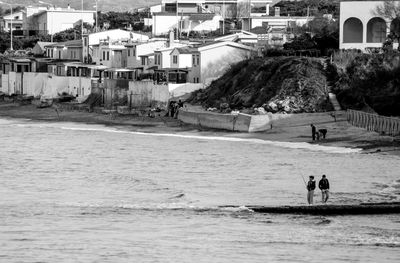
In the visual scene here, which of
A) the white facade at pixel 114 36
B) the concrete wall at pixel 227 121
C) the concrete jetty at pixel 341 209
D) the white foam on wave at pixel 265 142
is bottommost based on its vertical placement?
the concrete jetty at pixel 341 209

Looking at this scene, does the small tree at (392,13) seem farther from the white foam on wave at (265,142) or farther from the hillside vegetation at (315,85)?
the white foam on wave at (265,142)

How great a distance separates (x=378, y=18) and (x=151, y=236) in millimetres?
42908

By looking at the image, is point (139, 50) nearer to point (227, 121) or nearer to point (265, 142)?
point (227, 121)

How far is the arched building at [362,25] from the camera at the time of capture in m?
70.1

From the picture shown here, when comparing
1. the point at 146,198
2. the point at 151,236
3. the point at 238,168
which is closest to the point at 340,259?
the point at 151,236

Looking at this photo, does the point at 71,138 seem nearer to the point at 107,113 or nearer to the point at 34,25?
the point at 107,113

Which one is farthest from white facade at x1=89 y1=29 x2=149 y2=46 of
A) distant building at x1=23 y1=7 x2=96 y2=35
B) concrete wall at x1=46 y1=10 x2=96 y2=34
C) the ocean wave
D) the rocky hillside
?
the ocean wave

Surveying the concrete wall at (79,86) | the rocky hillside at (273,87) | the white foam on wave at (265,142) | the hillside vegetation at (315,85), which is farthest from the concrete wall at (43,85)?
the white foam on wave at (265,142)

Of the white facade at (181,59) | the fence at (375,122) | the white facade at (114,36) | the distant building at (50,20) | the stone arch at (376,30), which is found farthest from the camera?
the distant building at (50,20)

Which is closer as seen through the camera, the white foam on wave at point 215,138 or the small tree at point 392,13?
the white foam on wave at point 215,138

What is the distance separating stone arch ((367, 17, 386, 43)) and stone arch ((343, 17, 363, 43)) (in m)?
0.69

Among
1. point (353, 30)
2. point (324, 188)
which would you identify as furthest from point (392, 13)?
point (324, 188)

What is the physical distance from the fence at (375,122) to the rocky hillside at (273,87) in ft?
17.8

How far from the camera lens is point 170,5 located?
5704 inches
